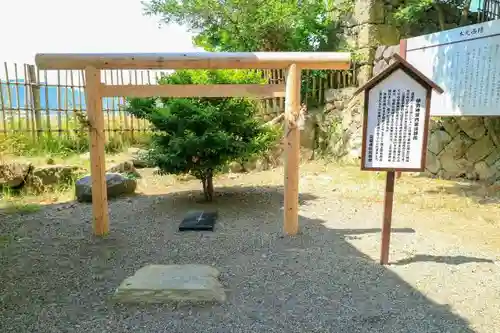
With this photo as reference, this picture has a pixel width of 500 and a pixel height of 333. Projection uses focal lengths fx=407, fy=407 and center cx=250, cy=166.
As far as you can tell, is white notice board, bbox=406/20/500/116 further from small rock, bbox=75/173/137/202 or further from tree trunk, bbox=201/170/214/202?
small rock, bbox=75/173/137/202

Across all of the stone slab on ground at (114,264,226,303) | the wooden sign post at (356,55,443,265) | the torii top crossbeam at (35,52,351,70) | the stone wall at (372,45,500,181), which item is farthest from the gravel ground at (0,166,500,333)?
the stone wall at (372,45,500,181)

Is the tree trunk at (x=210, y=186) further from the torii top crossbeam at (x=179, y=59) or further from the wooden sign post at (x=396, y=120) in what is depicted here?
the wooden sign post at (x=396, y=120)

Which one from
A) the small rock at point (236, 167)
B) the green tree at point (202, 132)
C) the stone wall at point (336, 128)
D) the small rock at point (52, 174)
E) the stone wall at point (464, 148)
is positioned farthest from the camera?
the stone wall at point (336, 128)

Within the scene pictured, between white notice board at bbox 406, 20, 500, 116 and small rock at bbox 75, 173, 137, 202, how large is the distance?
200 inches

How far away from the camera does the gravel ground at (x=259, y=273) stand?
2.60m

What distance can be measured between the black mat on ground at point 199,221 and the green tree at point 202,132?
675mm

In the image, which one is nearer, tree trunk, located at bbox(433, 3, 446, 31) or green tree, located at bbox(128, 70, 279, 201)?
green tree, located at bbox(128, 70, 279, 201)

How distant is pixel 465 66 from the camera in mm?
6074

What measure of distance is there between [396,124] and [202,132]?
8.83 ft

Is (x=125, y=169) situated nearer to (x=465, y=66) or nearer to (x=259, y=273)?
(x=259, y=273)

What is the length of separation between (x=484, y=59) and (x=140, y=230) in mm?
5236

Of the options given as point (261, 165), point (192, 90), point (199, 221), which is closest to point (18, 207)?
point (199, 221)

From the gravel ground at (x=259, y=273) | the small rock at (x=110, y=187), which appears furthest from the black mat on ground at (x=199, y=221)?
the small rock at (x=110, y=187)

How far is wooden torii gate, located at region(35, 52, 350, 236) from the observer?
13.3ft
